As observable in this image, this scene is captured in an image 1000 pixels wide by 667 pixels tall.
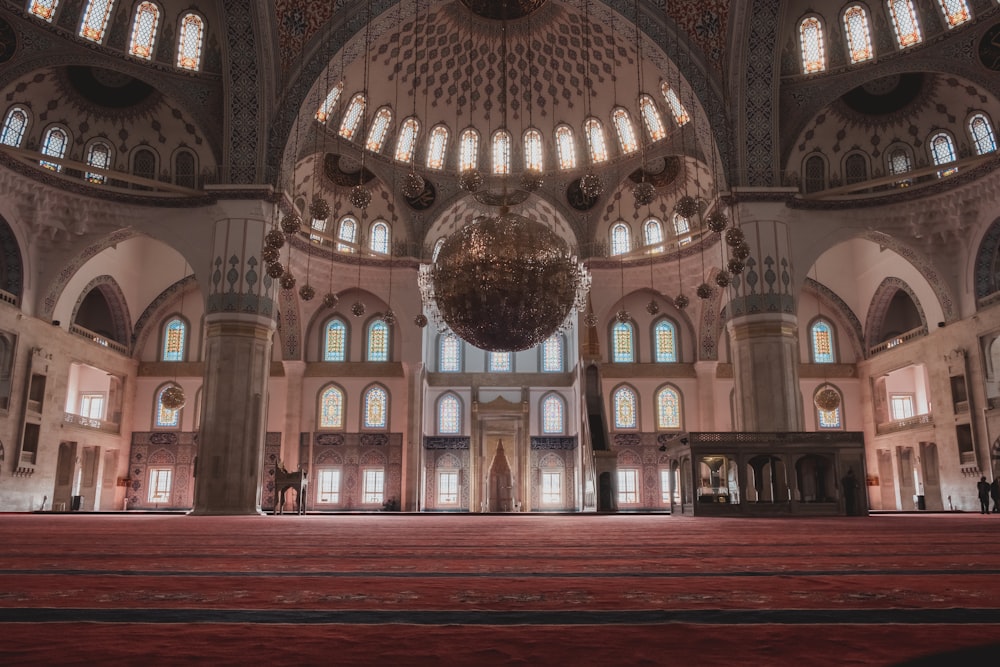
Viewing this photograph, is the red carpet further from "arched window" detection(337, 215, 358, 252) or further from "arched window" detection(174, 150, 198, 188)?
"arched window" detection(337, 215, 358, 252)

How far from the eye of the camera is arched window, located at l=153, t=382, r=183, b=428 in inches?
792

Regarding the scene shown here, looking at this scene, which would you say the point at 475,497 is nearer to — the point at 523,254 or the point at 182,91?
the point at 182,91

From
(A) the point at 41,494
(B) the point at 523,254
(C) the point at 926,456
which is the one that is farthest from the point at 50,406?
(C) the point at 926,456

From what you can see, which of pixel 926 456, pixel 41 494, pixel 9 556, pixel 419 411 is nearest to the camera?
pixel 9 556

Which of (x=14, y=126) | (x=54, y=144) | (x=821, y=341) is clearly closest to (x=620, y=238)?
(x=821, y=341)

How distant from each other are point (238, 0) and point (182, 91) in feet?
6.13

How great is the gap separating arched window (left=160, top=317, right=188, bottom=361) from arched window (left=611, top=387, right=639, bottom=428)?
1142 cm

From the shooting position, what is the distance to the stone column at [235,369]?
482 inches

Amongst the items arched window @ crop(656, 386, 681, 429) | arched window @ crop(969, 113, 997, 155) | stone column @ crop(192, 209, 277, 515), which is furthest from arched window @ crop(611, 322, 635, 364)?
stone column @ crop(192, 209, 277, 515)

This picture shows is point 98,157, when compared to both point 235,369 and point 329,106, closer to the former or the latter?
point 329,106

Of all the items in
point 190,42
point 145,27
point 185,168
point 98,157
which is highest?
point 145,27

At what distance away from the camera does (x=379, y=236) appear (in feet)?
66.1

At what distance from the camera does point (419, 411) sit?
19.7m

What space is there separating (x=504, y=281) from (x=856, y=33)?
34.4 ft
